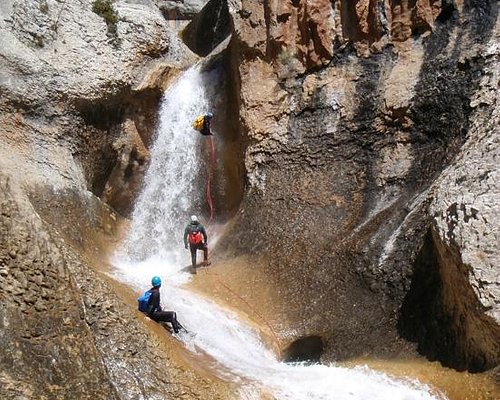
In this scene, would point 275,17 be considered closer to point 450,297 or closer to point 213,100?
point 213,100

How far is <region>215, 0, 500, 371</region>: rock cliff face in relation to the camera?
9781 millimetres

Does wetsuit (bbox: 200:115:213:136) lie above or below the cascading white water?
above

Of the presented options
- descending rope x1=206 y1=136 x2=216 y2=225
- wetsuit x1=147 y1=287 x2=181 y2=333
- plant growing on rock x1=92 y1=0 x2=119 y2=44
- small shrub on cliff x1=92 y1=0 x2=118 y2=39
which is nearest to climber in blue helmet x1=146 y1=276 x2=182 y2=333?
wetsuit x1=147 y1=287 x2=181 y2=333

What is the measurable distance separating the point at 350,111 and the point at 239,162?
397 cm

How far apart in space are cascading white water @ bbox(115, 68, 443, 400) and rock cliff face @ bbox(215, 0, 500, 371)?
4.26ft

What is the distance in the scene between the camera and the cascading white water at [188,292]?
8625mm

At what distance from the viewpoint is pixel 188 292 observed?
13.3 metres

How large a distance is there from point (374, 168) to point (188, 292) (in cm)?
519

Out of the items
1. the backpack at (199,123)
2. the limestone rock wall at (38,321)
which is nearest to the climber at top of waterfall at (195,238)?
the backpack at (199,123)

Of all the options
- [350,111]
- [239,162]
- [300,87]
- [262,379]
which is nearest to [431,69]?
[350,111]

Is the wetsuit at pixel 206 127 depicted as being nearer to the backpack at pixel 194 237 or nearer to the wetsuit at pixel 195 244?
the wetsuit at pixel 195 244

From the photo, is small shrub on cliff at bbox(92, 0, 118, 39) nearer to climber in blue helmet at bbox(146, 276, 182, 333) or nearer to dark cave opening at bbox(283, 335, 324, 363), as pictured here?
climber in blue helmet at bbox(146, 276, 182, 333)

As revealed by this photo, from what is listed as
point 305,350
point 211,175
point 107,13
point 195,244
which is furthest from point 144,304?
point 107,13

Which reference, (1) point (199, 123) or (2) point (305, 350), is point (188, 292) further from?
(1) point (199, 123)
